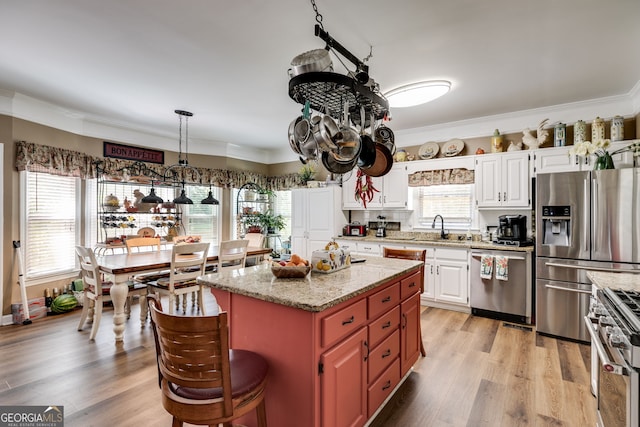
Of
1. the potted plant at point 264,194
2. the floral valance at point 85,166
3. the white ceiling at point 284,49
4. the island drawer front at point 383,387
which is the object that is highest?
the white ceiling at point 284,49

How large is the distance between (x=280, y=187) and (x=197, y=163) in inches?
66.6

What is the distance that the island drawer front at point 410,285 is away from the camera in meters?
2.23

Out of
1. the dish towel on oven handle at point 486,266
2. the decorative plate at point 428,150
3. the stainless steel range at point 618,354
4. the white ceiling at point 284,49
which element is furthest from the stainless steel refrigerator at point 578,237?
the stainless steel range at point 618,354

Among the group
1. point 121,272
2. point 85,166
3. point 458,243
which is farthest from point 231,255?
point 458,243

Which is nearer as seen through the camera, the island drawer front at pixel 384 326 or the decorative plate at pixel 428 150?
the island drawer front at pixel 384 326

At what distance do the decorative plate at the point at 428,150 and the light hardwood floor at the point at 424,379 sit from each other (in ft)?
8.21

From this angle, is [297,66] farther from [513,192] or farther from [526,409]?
[513,192]

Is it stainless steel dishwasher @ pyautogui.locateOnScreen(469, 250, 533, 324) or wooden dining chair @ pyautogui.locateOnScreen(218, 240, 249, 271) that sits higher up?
wooden dining chair @ pyautogui.locateOnScreen(218, 240, 249, 271)

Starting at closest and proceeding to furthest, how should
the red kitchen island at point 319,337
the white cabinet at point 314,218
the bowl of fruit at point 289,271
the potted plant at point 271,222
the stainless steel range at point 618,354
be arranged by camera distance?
the stainless steel range at point 618,354, the red kitchen island at point 319,337, the bowl of fruit at point 289,271, the white cabinet at point 314,218, the potted plant at point 271,222

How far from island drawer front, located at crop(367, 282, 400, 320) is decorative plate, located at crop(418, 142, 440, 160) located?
3.08 meters

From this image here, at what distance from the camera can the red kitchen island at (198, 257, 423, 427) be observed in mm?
1415

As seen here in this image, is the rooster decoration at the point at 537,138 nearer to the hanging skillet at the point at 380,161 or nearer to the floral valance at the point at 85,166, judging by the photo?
the hanging skillet at the point at 380,161

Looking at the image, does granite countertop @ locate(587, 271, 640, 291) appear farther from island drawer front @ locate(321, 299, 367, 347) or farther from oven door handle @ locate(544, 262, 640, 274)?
island drawer front @ locate(321, 299, 367, 347)

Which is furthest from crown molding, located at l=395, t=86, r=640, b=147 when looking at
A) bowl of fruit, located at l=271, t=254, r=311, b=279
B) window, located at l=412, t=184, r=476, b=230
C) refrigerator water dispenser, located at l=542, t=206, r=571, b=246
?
bowl of fruit, located at l=271, t=254, r=311, b=279
